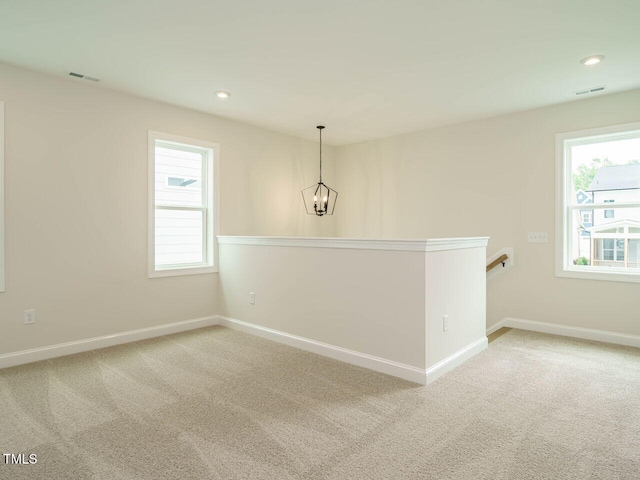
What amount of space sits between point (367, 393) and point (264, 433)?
0.83 m

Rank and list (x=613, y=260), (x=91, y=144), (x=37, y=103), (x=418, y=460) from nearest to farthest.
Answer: (x=418, y=460), (x=37, y=103), (x=91, y=144), (x=613, y=260)

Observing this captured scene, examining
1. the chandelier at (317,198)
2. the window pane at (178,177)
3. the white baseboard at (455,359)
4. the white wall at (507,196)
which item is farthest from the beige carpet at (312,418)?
the chandelier at (317,198)

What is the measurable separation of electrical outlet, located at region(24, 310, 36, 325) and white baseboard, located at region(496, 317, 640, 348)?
4.83 m

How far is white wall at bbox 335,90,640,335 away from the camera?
12.9 ft

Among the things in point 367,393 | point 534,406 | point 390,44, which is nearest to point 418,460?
point 367,393

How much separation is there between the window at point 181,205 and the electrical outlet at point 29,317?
106 cm

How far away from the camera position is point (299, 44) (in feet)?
9.34

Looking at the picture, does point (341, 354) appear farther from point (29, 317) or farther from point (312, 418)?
point (29, 317)

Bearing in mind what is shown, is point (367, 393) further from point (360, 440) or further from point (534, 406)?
point (534, 406)

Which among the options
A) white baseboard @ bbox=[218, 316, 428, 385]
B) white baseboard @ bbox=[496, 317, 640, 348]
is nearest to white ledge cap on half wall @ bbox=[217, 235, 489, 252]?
white baseboard @ bbox=[218, 316, 428, 385]

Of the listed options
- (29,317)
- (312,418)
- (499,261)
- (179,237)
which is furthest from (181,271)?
(499,261)

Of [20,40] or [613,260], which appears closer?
[20,40]

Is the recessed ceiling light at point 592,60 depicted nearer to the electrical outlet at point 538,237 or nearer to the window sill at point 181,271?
the electrical outlet at point 538,237

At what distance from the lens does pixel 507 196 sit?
4504mm
